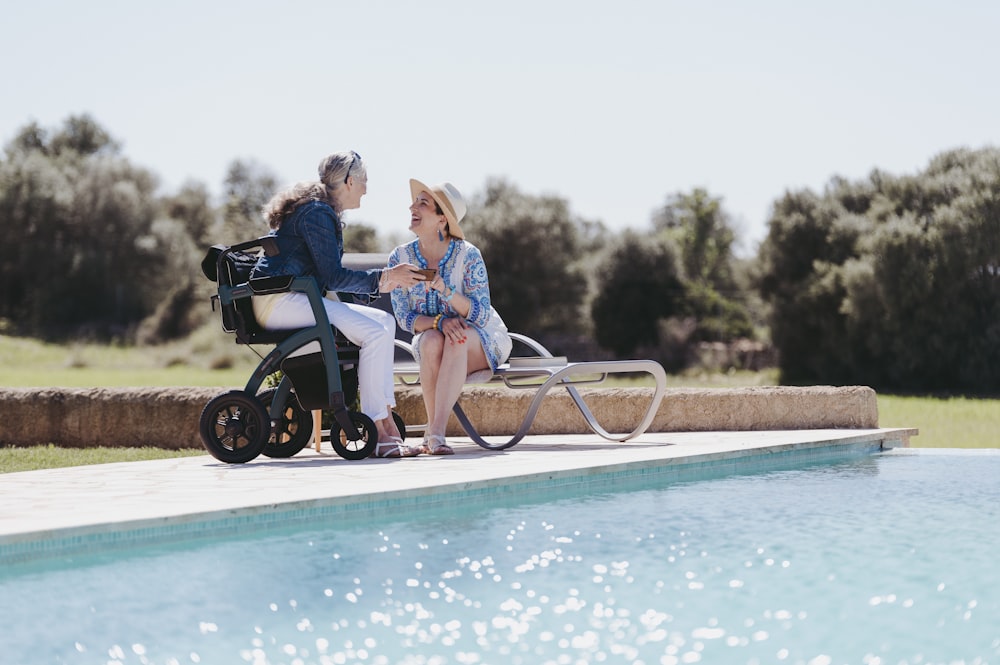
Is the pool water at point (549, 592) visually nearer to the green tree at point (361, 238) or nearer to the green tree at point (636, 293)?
the green tree at point (636, 293)

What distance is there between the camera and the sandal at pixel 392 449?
5066 mm

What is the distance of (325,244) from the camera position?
488 centimetres

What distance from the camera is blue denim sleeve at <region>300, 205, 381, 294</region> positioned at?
4.87 metres

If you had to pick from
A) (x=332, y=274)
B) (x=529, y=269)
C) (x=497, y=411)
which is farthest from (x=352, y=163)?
(x=529, y=269)

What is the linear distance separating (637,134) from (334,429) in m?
25.6

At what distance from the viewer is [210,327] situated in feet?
115

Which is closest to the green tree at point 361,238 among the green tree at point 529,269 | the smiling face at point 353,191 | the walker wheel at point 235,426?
the green tree at point 529,269

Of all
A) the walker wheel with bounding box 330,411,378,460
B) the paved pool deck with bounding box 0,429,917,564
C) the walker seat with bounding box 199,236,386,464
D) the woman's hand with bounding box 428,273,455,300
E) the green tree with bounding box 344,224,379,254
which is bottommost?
the paved pool deck with bounding box 0,429,917,564

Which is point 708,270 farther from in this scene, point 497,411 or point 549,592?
point 549,592

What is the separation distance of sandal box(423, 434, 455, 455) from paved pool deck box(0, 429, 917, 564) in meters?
0.10

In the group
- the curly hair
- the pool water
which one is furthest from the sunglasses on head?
the pool water

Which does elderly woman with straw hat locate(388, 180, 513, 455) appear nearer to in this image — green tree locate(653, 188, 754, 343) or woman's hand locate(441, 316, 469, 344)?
woman's hand locate(441, 316, 469, 344)

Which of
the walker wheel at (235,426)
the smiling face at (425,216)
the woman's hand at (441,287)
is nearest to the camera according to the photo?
the walker wheel at (235,426)

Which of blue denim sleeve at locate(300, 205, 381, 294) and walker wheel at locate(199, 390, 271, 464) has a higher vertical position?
blue denim sleeve at locate(300, 205, 381, 294)
